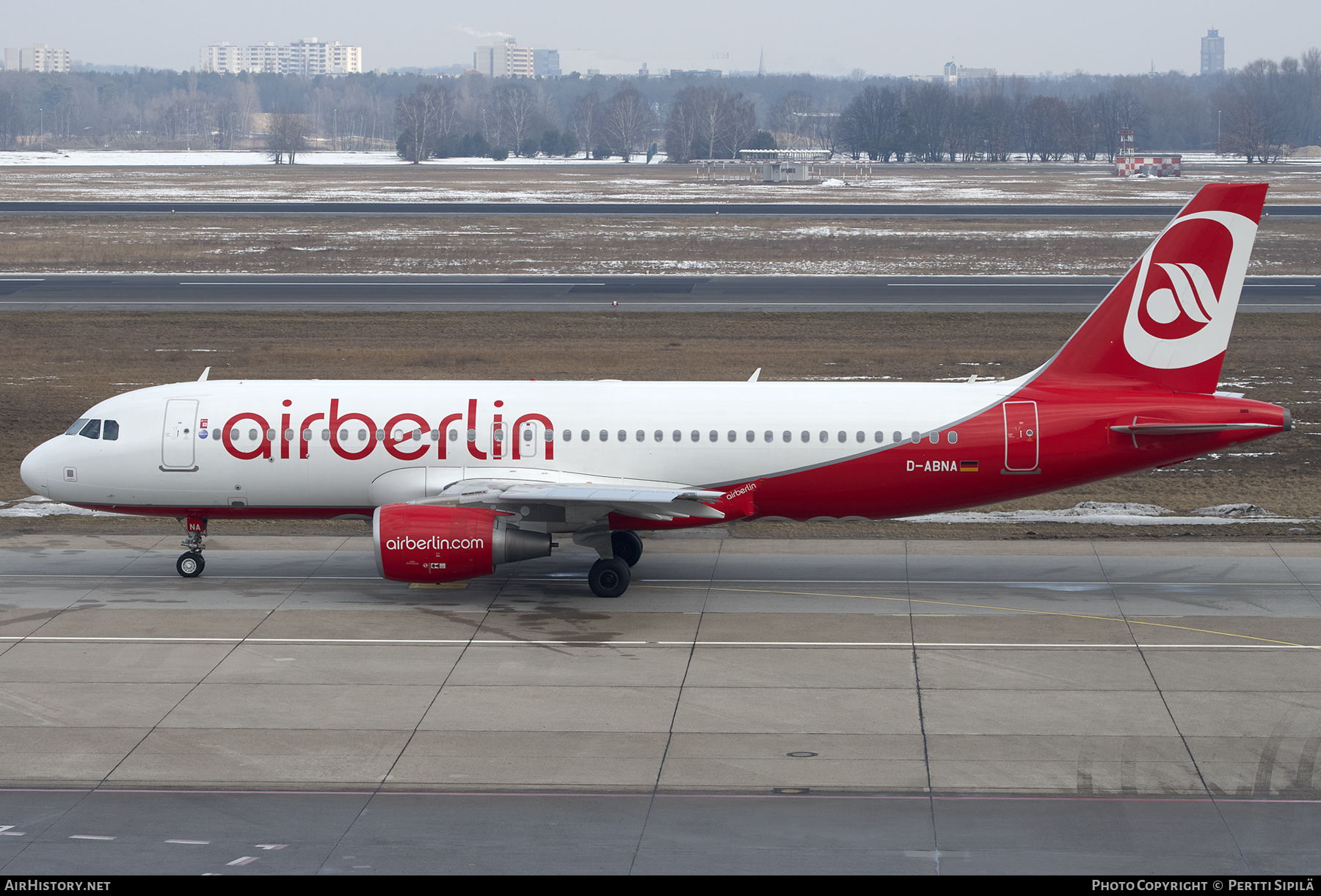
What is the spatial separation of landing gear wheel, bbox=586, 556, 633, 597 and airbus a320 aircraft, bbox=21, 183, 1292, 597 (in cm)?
5

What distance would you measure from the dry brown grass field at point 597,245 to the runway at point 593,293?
3261 mm

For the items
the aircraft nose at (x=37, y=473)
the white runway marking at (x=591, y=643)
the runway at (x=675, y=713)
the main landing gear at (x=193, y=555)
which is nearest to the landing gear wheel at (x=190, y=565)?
the main landing gear at (x=193, y=555)

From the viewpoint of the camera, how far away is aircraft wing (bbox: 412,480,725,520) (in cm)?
2541

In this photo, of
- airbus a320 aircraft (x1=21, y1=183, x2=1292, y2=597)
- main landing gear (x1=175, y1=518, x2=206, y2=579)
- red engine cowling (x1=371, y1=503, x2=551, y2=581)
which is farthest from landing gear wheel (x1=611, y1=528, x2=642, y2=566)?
main landing gear (x1=175, y1=518, x2=206, y2=579)

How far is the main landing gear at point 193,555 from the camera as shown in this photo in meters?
28.2

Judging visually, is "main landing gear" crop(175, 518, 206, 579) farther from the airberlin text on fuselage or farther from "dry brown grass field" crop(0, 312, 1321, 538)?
"dry brown grass field" crop(0, 312, 1321, 538)

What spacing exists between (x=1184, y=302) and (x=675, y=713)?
46.6ft

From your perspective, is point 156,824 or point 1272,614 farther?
point 1272,614

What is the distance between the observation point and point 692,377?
153 feet

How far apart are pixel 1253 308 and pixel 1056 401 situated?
38.9 metres

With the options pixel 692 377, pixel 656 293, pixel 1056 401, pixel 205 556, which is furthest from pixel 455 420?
pixel 656 293

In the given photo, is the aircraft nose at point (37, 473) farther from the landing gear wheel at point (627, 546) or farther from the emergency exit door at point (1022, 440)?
the emergency exit door at point (1022, 440)

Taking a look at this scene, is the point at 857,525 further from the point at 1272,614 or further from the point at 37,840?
the point at 37,840

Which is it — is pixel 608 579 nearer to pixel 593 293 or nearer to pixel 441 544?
pixel 441 544
